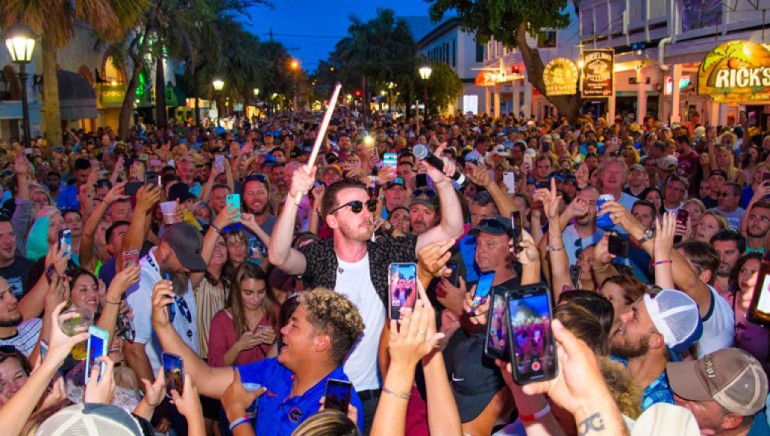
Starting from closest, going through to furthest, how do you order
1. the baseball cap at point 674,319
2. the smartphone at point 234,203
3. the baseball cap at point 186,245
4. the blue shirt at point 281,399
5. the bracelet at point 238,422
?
the blue shirt at point 281,399 < the bracelet at point 238,422 < the baseball cap at point 674,319 < the baseball cap at point 186,245 < the smartphone at point 234,203

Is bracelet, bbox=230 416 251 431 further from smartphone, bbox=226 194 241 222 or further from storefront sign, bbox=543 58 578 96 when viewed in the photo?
storefront sign, bbox=543 58 578 96

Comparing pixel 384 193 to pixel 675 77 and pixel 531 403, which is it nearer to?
pixel 531 403

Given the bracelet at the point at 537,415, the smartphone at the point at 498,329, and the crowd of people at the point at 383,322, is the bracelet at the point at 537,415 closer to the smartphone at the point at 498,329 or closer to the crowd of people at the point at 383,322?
the crowd of people at the point at 383,322

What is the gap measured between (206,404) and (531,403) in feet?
8.60

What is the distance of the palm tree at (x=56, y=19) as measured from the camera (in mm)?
15727

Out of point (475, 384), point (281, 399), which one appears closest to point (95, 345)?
point (281, 399)

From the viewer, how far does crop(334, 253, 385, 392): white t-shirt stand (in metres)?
4.12

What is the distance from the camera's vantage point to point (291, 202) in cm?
429

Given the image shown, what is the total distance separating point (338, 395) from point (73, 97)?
2601cm

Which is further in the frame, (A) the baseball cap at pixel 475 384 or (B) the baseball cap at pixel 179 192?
(B) the baseball cap at pixel 179 192

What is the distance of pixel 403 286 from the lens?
3215 millimetres

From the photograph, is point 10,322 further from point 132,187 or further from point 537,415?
point 132,187

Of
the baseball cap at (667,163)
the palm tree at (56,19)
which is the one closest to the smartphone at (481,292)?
the baseball cap at (667,163)

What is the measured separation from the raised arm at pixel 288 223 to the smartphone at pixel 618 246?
2.07 metres
